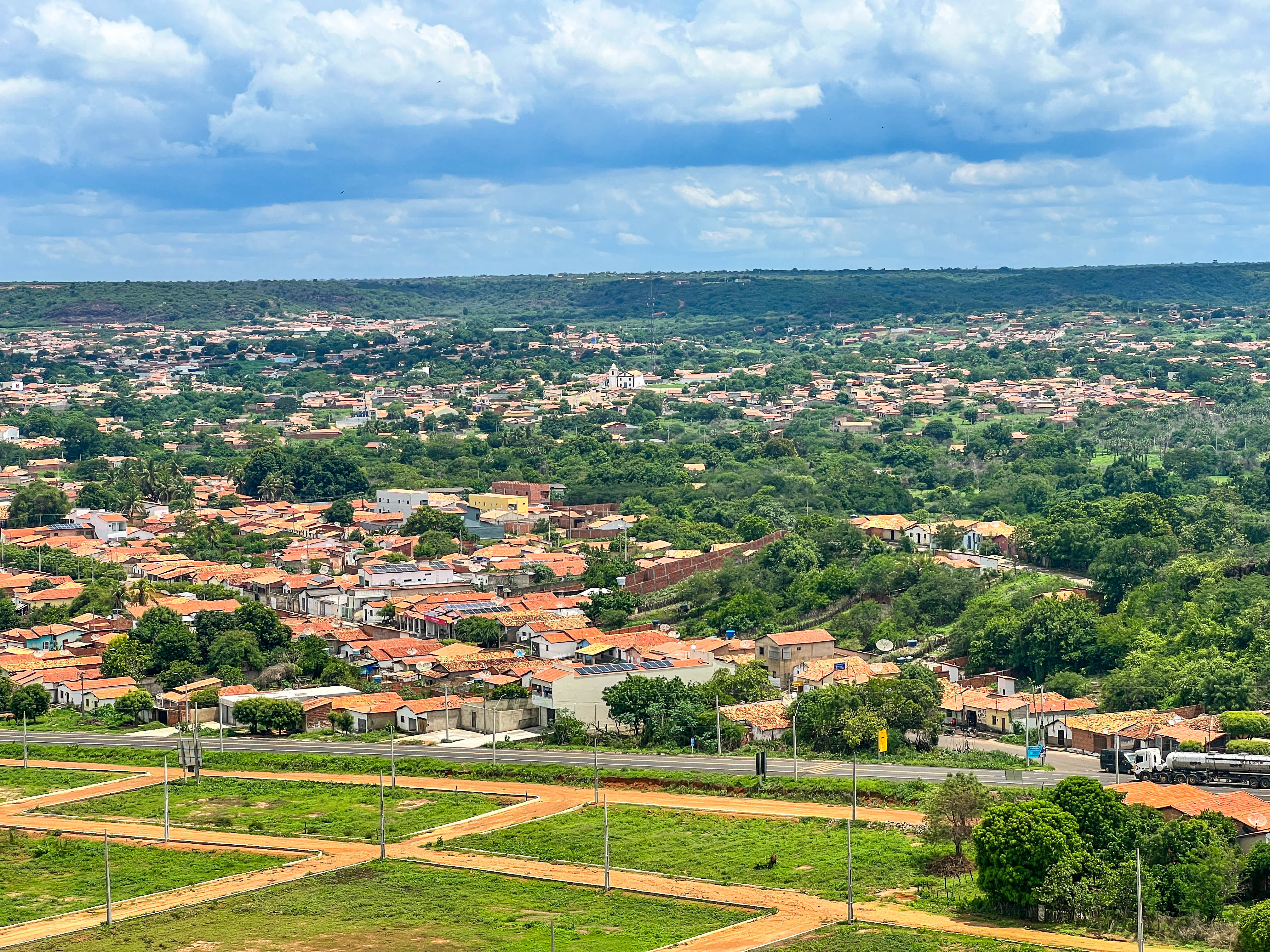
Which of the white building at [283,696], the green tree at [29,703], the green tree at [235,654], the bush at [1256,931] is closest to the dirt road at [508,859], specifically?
the bush at [1256,931]

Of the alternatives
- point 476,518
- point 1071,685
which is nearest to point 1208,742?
point 1071,685

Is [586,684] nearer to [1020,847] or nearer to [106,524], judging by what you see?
[1020,847]

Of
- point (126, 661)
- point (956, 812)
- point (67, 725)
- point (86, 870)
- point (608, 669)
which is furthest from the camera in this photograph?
point (126, 661)

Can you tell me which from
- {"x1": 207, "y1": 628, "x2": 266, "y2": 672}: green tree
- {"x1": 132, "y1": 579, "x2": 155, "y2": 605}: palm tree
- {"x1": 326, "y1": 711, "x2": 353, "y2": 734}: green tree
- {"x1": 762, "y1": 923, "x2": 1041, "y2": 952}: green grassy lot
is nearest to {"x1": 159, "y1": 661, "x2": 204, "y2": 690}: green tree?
{"x1": 207, "y1": 628, "x2": 266, "y2": 672}: green tree

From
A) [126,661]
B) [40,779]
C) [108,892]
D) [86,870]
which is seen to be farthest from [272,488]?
[108,892]

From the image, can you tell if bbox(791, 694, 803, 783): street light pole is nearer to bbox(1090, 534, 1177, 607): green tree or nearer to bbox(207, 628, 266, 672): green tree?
bbox(1090, 534, 1177, 607): green tree

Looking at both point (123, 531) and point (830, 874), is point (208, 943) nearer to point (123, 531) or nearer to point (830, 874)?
point (830, 874)

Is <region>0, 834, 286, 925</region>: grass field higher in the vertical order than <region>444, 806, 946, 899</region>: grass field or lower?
lower
